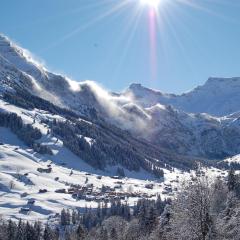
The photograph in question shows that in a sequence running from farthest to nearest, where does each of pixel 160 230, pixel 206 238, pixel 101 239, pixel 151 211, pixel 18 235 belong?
pixel 18 235
pixel 101 239
pixel 151 211
pixel 160 230
pixel 206 238

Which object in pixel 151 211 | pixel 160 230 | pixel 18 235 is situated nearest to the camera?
pixel 160 230

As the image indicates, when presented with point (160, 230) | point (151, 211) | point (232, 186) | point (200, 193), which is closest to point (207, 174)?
point (200, 193)

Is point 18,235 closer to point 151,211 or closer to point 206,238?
point 151,211

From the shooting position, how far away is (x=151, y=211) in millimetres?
126812

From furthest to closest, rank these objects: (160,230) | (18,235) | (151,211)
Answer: (18,235) → (151,211) → (160,230)

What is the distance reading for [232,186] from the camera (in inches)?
5281

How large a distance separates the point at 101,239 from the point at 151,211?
83.8ft

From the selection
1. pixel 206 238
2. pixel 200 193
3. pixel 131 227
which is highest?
pixel 131 227


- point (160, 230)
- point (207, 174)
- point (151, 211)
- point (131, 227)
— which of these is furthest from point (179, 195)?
point (131, 227)

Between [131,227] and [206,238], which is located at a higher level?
[131,227]

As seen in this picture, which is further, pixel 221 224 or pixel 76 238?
pixel 76 238

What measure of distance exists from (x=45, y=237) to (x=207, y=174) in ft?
347

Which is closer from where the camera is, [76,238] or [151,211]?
[151,211]

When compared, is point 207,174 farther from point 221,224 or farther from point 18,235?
point 18,235
